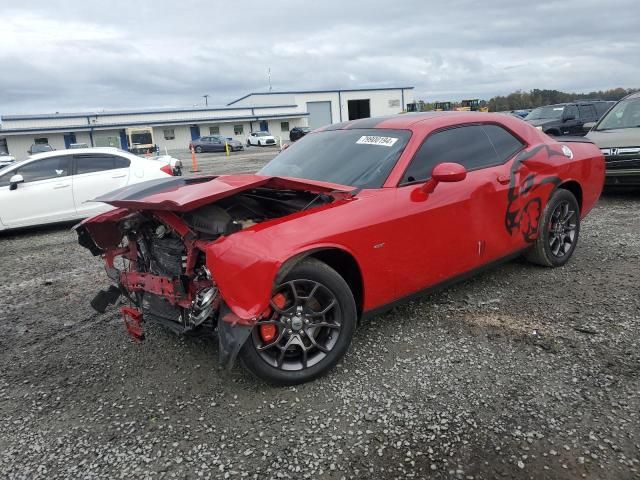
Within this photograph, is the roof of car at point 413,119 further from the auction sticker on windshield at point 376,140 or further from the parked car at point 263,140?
the parked car at point 263,140

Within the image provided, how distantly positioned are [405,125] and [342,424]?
235cm

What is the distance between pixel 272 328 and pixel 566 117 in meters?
14.7

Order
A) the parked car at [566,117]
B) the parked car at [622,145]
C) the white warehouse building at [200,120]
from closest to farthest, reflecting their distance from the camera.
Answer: the parked car at [622,145], the parked car at [566,117], the white warehouse building at [200,120]

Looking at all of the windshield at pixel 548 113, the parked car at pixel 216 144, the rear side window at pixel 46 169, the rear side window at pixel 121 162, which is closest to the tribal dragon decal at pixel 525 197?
the rear side window at pixel 121 162

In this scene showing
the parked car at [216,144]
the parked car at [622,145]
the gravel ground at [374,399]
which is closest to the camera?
the gravel ground at [374,399]

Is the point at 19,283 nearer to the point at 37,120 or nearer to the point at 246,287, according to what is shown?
the point at 246,287

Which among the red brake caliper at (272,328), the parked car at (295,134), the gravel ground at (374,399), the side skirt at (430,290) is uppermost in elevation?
the parked car at (295,134)

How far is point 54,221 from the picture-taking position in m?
7.84

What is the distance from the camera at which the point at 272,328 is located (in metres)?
2.88

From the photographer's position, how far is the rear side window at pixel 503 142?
418 centimetres

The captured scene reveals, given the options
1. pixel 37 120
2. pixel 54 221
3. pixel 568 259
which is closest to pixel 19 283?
pixel 54 221

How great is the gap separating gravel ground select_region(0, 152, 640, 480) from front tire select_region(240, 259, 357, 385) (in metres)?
0.14

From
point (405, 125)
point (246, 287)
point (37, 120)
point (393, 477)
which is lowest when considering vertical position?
point (393, 477)

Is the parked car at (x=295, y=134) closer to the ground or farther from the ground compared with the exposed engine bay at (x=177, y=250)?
farther from the ground
